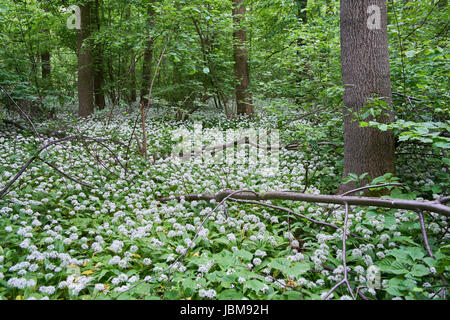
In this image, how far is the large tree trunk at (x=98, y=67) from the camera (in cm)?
1092

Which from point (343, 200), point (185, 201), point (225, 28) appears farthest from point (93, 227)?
point (225, 28)

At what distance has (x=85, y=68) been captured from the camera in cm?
1043

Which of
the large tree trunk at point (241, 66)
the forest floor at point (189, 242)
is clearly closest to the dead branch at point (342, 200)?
the forest floor at point (189, 242)

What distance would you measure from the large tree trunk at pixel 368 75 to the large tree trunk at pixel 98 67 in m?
9.78

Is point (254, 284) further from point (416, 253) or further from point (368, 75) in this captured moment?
point (368, 75)

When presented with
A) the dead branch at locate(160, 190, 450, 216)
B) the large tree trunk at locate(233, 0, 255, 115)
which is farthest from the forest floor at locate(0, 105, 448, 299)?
the large tree trunk at locate(233, 0, 255, 115)

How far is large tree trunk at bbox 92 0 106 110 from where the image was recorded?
10.9 metres

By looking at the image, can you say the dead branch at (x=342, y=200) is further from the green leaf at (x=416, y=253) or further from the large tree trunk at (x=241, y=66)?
the large tree trunk at (x=241, y=66)

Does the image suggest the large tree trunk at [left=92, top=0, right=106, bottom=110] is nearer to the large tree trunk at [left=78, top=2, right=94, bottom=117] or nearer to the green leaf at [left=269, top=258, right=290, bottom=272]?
the large tree trunk at [left=78, top=2, right=94, bottom=117]

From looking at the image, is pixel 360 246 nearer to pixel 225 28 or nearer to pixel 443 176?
pixel 443 176

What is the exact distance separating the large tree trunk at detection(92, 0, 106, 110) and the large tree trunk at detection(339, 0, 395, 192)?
978cm

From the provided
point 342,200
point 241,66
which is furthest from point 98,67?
point 342,200

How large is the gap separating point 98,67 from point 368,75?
1158 centimetres

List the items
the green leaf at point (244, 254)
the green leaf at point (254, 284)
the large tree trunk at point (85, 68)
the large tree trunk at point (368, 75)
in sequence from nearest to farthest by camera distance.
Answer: the green leaf at point (254, 284)
the green leaf at point (244, 254)
the large tree trunk at point (368, 75)
the large tree trunk at point (85, 68)
